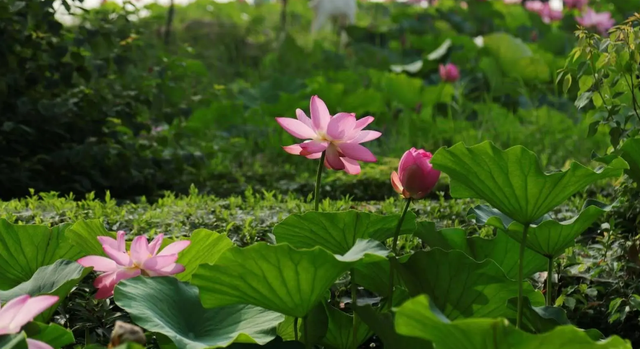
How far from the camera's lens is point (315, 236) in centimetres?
173

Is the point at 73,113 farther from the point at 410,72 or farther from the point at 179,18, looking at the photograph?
the point at 179,18

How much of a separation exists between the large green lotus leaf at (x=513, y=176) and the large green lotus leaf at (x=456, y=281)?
136mm

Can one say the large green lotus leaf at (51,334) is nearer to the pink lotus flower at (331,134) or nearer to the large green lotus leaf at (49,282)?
the large green lotus leaf at (49,282)

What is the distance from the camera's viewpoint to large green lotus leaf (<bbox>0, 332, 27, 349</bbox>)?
116cm

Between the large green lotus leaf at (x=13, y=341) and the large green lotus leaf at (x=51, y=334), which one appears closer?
the large green lotus leaf at (x=13, y=341)

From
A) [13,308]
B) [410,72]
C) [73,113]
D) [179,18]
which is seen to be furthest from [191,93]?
[179,18]

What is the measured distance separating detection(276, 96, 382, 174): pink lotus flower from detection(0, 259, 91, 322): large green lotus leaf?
47 cm

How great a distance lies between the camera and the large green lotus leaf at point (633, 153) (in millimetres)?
1948

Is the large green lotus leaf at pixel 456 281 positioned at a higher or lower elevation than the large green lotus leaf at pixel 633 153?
lower

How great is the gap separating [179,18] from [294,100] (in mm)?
5475

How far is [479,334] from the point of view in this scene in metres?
1.25

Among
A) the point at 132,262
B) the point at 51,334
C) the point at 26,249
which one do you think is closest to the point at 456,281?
the point at 132,262

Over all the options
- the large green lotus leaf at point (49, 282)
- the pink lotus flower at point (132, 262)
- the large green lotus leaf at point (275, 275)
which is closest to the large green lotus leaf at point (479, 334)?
the large green lotus leaf at point (275, 275)

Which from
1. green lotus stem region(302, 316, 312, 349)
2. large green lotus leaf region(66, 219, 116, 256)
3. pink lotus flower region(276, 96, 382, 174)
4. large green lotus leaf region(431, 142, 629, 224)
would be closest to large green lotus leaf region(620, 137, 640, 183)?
large green lotus leaf region(431, 142, 629, 224)
